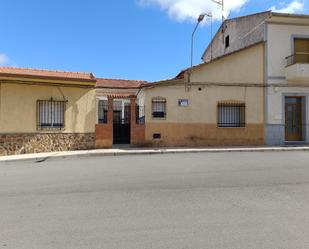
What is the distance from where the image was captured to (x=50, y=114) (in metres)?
15.6

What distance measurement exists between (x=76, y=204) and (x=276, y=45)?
16177 mm

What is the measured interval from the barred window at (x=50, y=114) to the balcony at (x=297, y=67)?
12.2 m

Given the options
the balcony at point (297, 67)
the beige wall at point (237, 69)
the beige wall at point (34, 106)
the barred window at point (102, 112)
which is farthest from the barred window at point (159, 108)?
the balcony at point (297, 67)

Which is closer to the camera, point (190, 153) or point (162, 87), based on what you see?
point (190, 153)

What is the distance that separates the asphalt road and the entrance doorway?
994 cm

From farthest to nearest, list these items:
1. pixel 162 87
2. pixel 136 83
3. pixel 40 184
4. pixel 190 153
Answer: pixel 136 83 → pixel 162 87 → pixel 190 153 → pixel 40 184

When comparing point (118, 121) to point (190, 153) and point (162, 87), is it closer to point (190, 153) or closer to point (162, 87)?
point (162, 87)

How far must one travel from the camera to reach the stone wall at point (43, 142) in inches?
575

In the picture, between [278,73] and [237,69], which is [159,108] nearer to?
[237,69]

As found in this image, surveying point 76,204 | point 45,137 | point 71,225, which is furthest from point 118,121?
point 71,225

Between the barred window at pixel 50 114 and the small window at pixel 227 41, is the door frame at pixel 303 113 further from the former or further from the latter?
the barred window at pixel 50 114

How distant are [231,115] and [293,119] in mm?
3950

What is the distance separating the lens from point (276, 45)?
1852 cm

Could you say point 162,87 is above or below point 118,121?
above
